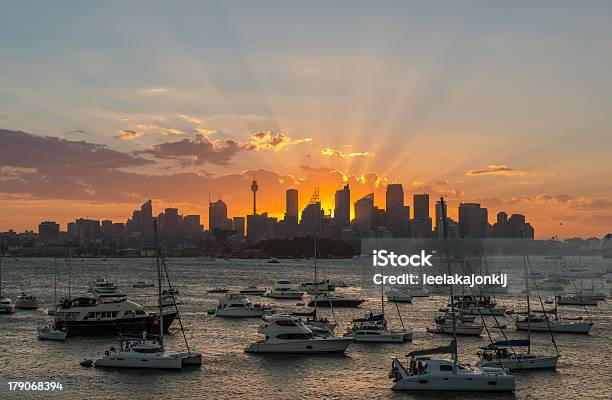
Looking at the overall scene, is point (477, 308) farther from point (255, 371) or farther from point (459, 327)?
point (255, 371)

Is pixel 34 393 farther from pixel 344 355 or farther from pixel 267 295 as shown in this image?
pixel 267 295

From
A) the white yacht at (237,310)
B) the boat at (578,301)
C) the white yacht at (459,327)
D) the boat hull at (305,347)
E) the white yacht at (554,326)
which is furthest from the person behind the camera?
the boat at (578,301)

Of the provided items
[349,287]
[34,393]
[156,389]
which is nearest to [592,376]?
[156,389]

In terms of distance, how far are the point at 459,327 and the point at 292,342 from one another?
21.6 m

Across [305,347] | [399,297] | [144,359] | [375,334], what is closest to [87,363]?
[144,359]

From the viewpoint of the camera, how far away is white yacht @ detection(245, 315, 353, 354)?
193 ft

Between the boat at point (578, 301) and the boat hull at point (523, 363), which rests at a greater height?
the boat hull at point (523, 363)

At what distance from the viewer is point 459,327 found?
238ft

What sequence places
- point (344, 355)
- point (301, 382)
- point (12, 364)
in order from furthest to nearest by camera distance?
point (344, 355) < point (12, 364) < point (301, 382)

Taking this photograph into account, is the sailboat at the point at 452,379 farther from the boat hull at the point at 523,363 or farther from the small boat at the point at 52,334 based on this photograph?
the small boat at the point at 52,334

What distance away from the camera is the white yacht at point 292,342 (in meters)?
58.9

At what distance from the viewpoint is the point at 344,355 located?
5938 cm

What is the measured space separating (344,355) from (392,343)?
805cm

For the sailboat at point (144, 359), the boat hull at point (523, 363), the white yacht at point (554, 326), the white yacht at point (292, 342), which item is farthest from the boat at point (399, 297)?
the sailboat at point (144, 359)
